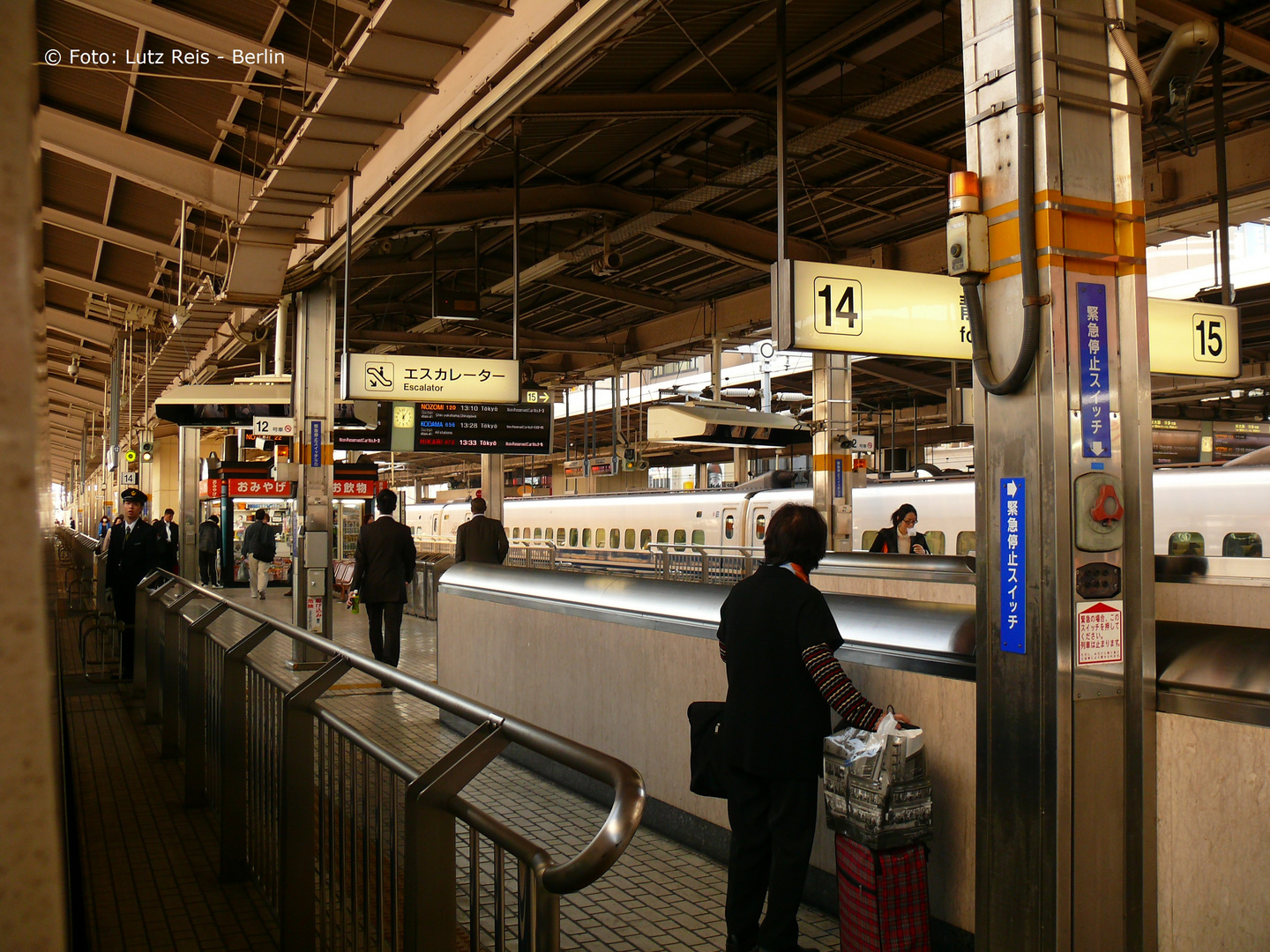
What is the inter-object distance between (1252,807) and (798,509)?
1642 millimetres

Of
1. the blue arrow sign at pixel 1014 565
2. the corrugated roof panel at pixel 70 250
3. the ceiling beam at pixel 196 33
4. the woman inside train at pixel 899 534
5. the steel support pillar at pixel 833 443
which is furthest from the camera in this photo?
the corrugated roof panel at pixel 70 250

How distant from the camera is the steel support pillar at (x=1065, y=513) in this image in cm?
312

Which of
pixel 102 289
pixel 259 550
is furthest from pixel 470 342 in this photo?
pixel 259 550

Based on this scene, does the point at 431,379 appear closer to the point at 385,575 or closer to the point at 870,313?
the point at 385,575

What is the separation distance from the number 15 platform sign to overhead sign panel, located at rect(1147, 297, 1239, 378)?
2046mm

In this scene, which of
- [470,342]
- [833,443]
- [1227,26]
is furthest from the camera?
[470,342]

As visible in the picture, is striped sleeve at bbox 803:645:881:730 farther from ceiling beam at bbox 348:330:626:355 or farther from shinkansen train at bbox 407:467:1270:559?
ceiling beam at bbox 348:330:626:355

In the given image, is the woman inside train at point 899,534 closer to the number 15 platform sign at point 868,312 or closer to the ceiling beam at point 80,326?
the number 15 platform sign at point 868,312

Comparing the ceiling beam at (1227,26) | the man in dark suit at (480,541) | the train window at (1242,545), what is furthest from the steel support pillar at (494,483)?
the ceiling beam at (1227,26)

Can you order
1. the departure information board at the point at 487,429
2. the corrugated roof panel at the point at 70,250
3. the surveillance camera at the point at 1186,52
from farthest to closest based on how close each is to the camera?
the departure information board at the point at 487,429, the corrugated roof panel at the point at 70,250, the surveillance camera at the point at 1186,52

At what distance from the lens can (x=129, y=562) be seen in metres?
10.1

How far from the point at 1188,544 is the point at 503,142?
8531 mm

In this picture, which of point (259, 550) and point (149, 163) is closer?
point (149, 163)

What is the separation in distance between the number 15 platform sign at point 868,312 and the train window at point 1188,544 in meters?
6.13
